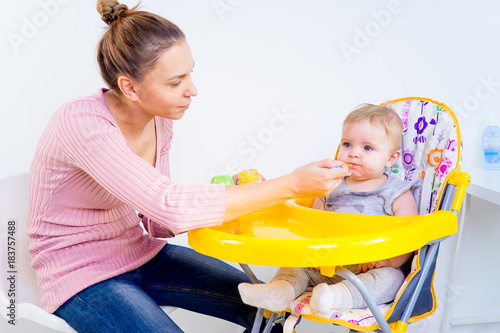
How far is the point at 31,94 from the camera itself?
6.25 feet

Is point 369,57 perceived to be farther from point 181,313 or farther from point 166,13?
point 181,313

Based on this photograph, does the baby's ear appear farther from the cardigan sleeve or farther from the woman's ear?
the woman's ear

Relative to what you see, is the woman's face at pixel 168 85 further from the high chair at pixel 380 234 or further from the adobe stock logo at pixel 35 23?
the adobe stock logo at pixel 35 23

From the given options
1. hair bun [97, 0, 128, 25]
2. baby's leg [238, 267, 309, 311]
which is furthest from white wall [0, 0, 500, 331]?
baby's leg [238, 267, 309, 311]

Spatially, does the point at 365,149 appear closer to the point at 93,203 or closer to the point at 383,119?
the point at 383,119

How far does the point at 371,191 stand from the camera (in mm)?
1434

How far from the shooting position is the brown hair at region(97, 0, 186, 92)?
1.21 metres

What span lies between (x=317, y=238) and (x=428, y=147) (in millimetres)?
543

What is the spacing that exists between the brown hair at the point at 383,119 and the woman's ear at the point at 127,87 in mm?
599

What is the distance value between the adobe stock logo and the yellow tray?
1.13 m

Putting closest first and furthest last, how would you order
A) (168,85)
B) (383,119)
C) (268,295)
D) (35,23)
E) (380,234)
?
(380,234) < (268,295) < (168,85) < (383,119) < (35,23)

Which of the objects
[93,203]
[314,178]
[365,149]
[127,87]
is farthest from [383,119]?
[93,203]

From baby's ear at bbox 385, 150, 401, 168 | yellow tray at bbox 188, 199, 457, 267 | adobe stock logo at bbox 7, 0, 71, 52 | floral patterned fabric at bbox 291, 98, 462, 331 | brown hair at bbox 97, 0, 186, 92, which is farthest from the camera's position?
adobe stock logo at bbox 7, 0, 71, 52

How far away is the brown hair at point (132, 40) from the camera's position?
1209 mm
